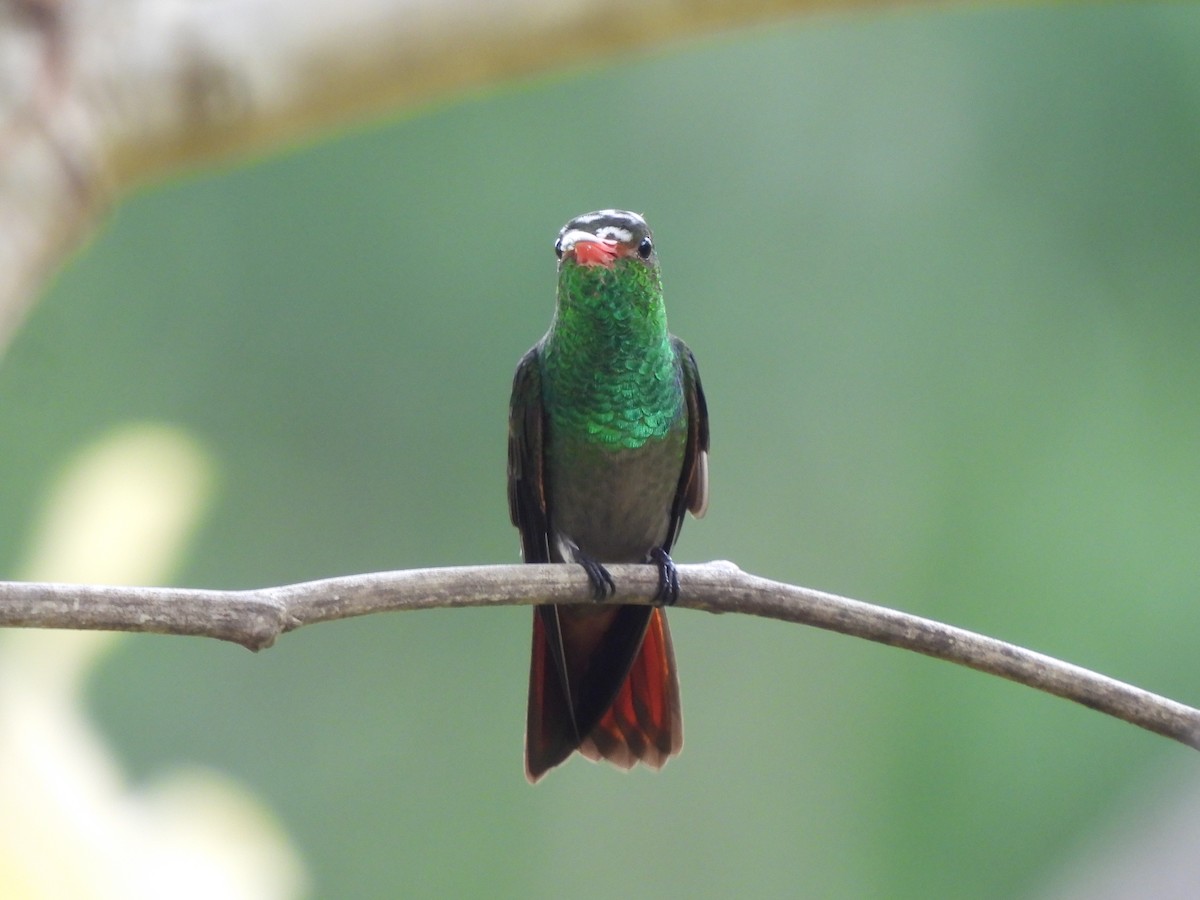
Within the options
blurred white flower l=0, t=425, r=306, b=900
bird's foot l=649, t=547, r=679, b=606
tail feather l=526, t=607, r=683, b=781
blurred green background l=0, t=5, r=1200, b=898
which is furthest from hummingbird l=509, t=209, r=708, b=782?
blurred green background l=0, t=5, r=1200, b=898

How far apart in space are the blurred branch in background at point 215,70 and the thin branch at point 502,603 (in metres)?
0.71

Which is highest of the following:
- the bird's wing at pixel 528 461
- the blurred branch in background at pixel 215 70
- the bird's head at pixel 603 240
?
the blurred branch in background at pixel 215 70

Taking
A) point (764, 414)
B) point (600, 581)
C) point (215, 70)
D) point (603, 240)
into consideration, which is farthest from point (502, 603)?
point (764, 414)

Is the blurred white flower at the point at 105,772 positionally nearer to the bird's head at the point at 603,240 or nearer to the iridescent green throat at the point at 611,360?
the iridescent green throat at the point at 611,360

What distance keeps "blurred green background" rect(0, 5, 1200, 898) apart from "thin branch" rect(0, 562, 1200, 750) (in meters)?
3.71

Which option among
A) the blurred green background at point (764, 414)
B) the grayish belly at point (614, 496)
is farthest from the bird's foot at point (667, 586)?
the blurred green background at point (764, 414)

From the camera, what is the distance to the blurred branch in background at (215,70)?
1.73 m

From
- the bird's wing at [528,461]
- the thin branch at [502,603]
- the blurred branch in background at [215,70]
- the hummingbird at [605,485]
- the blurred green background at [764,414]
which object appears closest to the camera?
the thin branch at [502,603]

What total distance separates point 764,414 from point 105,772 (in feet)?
11.0

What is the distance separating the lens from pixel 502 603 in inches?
50.9

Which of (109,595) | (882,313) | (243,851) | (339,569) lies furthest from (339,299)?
(109,595)

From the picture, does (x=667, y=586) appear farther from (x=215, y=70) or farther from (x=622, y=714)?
(x=215, y=70)

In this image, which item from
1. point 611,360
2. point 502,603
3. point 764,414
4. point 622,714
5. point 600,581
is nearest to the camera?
point 502,603

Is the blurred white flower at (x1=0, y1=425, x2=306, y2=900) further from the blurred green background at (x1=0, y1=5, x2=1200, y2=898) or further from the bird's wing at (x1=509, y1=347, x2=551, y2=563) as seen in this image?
the blurred green background at (x1=0, y1=5, x2=1200, y2=898)
